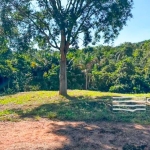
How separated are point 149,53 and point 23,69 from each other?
1659 centimetres

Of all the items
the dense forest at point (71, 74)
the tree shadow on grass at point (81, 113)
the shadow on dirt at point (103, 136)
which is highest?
the dense forest at point (71, 74)

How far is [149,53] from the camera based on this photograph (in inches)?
1138

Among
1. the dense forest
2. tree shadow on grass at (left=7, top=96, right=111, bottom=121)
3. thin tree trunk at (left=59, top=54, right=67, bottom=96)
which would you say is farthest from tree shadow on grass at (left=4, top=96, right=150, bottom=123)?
the dense forest

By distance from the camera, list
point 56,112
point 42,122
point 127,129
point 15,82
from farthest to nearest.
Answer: point 15,82, point 56,112, point 42,122, point 127,129

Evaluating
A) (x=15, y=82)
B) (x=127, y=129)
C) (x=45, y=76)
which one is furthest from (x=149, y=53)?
(x=127, y=129)

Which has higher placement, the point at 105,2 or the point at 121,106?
the point at 105,2

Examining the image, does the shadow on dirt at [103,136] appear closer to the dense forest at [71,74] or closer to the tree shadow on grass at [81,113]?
the tree shadow on grass at [81,113]

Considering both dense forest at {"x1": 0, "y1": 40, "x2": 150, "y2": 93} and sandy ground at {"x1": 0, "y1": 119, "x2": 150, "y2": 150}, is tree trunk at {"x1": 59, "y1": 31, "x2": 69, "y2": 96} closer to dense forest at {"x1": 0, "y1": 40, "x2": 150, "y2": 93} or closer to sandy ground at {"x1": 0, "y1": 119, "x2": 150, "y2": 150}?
sandy ground at {"x1": 0, "y1": 119, "x2": 150, "y2": 150}

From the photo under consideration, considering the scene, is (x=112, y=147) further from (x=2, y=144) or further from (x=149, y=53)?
(x=149, y=53)

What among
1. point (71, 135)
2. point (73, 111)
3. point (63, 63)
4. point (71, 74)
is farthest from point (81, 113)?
point (71, 74)

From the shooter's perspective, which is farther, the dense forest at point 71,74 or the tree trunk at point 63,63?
the dense forest at point 71,74

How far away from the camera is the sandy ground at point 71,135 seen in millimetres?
4918

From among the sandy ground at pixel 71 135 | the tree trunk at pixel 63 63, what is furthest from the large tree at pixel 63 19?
the sandy ground at pixel 71 135

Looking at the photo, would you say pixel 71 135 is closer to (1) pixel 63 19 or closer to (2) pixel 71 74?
(1) pixel 63 19
